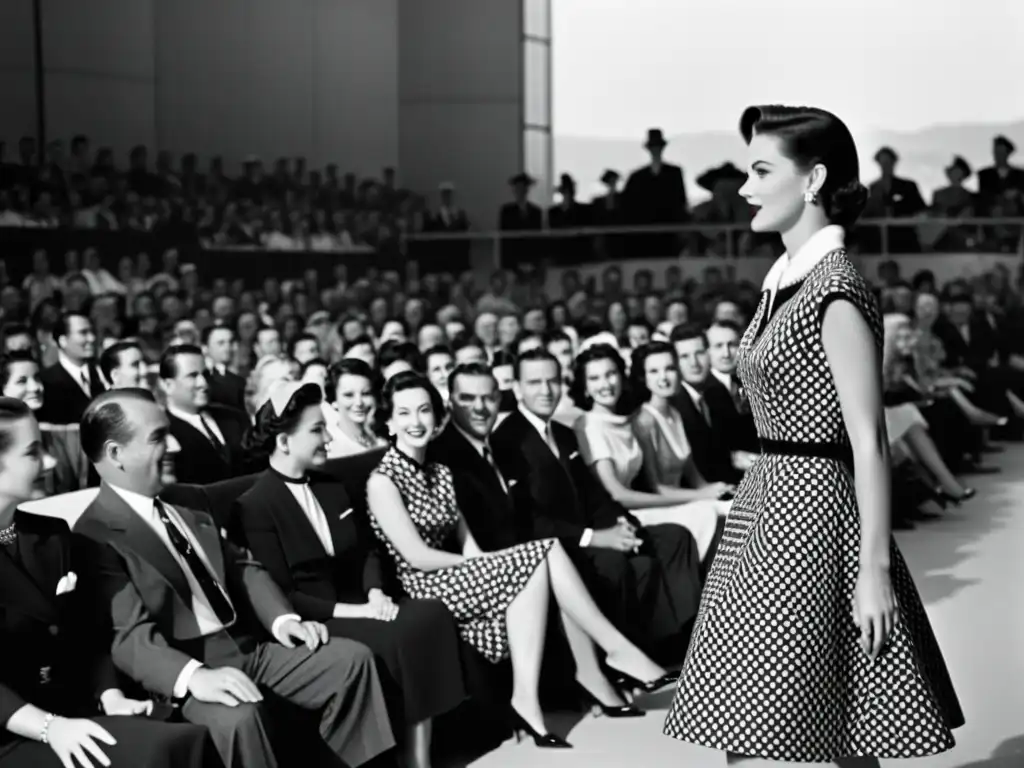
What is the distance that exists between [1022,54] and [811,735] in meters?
17.2

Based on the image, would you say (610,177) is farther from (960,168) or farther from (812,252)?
(812,252)

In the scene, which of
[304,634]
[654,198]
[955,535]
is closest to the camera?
[304,634]

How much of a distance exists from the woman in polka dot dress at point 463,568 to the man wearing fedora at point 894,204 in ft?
34.7

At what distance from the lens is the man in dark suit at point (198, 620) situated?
3.06m

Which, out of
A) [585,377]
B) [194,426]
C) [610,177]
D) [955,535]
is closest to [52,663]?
[194,426]

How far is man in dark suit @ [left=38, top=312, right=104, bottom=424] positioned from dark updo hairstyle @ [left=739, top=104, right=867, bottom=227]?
4860mm

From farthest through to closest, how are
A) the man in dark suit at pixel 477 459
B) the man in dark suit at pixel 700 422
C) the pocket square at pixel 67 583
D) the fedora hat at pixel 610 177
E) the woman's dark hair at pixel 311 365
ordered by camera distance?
1. the fedora hat at pixel 610 177
2. the woman's dark hair at pixel 311 365
3. the man in dark suit at pixel 700 422
4. the man in dark suit at pixel 477 459
5. the pocket square at pixel 67 583

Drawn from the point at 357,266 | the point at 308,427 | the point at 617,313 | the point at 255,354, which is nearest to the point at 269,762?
the point at 308,427

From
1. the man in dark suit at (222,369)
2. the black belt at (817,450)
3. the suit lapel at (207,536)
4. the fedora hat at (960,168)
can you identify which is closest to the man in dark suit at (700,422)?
the man in dark suit at (222,369)

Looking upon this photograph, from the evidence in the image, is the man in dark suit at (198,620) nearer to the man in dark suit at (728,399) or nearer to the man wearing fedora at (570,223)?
the man in dark suit at (728,399)

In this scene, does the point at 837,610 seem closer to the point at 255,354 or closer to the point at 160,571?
the point at 160,571

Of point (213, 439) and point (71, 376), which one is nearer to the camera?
point (213, 439)

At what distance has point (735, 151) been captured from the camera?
62.7ft

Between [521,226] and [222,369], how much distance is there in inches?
327
